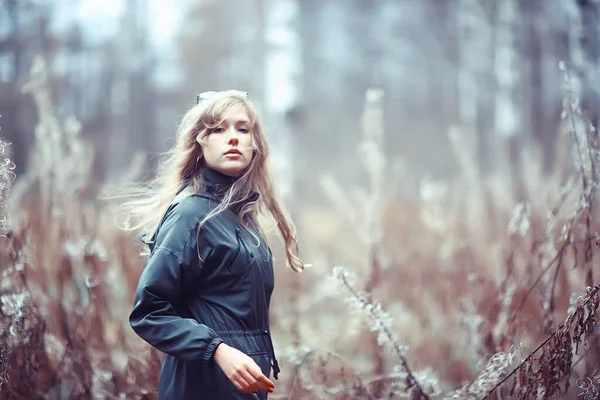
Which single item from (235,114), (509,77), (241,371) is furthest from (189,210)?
(509,77)

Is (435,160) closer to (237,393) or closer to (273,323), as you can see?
(273,323)

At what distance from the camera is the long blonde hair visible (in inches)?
79.0

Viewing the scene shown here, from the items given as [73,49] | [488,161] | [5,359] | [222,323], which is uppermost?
[488,161]

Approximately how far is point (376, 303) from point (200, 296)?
2.94 ft

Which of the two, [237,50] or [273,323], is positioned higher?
[237,50]

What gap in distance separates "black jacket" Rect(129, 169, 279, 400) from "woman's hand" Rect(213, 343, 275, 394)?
0.06m

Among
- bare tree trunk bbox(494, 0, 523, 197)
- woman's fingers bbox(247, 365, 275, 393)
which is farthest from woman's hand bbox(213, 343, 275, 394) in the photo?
bare tree trunk bbox(494, 0, 523, 197)

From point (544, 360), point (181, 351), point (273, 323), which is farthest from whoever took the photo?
point (273, 323)

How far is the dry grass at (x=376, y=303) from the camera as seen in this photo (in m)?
2.41

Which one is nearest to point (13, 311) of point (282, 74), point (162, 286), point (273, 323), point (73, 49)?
point (162, 286)

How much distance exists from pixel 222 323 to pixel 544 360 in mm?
1166

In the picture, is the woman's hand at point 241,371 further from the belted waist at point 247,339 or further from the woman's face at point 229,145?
the woman's face at point 229,145

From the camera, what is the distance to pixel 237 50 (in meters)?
19.6

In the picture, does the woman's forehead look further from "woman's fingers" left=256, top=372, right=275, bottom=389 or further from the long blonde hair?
"woman's fingers" left=256, top=372, right=275, bottom=389
